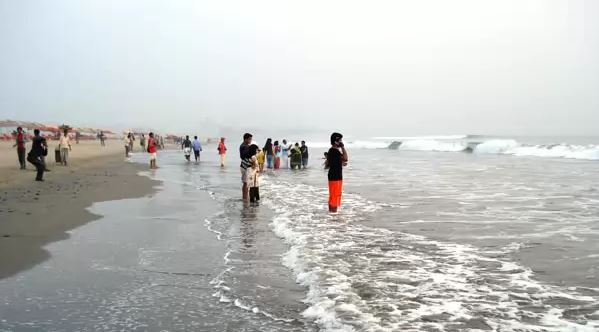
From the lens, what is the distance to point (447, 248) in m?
7.62

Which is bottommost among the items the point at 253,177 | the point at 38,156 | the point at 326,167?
the point at 253,177

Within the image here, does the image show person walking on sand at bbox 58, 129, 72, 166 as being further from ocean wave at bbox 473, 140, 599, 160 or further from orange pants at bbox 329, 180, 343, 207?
ocean wave at bbox 473, 140, 599, 160

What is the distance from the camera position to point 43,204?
36.8 ft

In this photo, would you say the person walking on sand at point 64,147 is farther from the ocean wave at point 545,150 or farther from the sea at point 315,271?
the ocean wave at point 545,150

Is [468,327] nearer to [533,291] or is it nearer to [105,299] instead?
[533,291]

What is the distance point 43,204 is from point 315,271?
8089 millimetres

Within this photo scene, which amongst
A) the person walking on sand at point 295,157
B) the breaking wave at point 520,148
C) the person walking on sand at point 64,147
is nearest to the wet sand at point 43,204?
the person walking on sand at point 64,147

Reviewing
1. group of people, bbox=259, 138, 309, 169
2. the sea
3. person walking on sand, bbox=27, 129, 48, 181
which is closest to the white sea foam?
the sea

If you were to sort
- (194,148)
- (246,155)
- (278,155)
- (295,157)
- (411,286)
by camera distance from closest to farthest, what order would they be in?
(411,286)
(246,155)
(295,157)
(278,155)
(194,148)

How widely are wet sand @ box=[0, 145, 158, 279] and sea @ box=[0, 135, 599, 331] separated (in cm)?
39

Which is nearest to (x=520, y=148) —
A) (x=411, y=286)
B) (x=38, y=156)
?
(x=38, y=156)

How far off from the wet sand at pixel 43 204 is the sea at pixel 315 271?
390mm

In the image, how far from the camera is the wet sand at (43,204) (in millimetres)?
6906

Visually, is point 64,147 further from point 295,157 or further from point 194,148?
point 295,157
